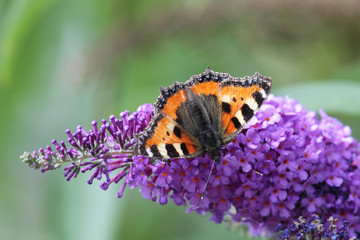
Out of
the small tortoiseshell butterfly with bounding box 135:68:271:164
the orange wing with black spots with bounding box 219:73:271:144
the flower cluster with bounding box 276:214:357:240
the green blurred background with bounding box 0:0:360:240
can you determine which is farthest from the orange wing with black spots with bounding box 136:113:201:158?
the green blurred background with bounding box 0:0:360:240

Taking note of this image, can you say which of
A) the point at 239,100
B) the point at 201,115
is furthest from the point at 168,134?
the point at 239,100

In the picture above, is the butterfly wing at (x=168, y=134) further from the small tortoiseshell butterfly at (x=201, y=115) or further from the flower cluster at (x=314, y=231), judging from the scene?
the flower cluster at (x=314, y=231)

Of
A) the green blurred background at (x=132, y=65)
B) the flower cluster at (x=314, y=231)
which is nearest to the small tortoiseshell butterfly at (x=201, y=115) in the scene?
the flower cluster at (x=314, y=231)

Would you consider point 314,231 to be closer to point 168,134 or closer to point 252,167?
point 252,167

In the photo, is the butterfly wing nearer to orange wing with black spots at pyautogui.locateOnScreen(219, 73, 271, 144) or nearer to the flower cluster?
orange wing with black spots at pyautogui.locateOnScreen(219, 73, 271, 144)

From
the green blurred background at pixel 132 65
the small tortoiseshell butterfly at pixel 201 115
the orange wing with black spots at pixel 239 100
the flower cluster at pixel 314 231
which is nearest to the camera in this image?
the flower cluster at pixel 314 231

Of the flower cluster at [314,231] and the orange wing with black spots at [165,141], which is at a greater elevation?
the orange wing with black spots at [165,141]
